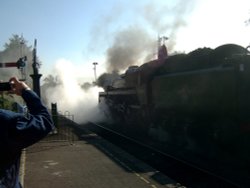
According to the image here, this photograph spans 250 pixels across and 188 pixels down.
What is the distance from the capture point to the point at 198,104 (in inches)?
507

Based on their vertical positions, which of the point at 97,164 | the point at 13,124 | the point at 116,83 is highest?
the point at 116,83

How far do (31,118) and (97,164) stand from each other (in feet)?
24.7

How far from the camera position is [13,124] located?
2.60m

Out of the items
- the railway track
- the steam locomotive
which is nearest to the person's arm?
the railway track

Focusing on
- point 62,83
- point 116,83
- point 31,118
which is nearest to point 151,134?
point 116,83

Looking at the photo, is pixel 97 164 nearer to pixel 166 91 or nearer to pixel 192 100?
pixel 192 100

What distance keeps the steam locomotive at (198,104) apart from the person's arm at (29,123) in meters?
8.69

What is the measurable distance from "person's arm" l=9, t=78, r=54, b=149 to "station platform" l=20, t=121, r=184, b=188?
5396 mm

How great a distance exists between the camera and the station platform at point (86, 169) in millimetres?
8188

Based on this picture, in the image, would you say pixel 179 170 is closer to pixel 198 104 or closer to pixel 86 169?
pixel 86 169

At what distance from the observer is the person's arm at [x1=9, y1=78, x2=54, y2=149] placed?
2.58 meters

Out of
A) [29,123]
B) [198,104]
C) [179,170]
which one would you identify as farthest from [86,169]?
[29,123]

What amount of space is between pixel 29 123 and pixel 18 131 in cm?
8

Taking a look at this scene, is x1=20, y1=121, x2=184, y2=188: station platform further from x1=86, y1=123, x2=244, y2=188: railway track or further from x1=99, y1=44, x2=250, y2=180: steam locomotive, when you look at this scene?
x1=99, y1=44, x2=250, y2=180: steam locomotive
